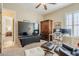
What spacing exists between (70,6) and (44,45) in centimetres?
79

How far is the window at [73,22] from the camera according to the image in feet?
6.06

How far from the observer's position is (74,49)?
72.4 inches

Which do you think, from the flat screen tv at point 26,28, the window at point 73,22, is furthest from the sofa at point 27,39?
the window at point 73,22

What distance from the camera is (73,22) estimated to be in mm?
1881

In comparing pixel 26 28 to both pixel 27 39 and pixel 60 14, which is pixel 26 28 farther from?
pixel 60 14

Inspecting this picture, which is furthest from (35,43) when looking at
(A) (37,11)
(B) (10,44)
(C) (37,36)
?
(A) (37,11)

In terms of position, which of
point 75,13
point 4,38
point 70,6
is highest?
point 70,6

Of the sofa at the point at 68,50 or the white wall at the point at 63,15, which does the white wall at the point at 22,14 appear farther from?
the sofa at the point at 68,50

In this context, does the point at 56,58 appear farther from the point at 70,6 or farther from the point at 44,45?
the point at 70,6

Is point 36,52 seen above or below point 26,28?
below

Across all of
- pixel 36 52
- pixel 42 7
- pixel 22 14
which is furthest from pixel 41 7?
pixel 36 52

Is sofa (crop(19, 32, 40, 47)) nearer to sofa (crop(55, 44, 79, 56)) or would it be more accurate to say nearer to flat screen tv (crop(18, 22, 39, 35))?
flat screen tv (crop(18, 22, 39, 35))

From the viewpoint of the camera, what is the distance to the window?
1.85 metres

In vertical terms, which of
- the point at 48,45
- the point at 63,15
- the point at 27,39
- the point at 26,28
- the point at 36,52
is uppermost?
the point at 63,15
